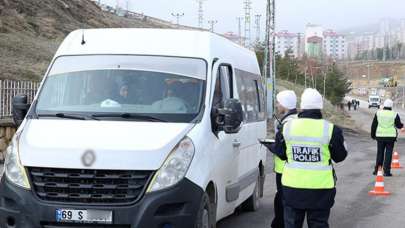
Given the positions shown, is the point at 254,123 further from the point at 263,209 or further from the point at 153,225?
the point at 153,225

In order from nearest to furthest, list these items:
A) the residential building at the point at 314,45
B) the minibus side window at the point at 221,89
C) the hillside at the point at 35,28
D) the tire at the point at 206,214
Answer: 1. the tire at the point at 206,214
2. the minibus side window at the point at 221,89
3. the hillside at the point at 35,28
4. the residential building at the point at 314,45

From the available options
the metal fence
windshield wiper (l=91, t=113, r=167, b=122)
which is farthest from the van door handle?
the metal fence

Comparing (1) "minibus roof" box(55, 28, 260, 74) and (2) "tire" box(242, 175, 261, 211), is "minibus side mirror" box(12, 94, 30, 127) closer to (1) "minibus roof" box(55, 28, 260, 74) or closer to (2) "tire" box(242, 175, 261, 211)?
(1) "minibus roof" box(55, 28, 260, 74)

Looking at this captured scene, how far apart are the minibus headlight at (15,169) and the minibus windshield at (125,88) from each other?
2.08ft

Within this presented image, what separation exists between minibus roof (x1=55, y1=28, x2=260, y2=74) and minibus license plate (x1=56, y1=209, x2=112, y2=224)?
204 cm

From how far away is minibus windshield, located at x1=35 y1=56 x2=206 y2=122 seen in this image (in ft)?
21.5

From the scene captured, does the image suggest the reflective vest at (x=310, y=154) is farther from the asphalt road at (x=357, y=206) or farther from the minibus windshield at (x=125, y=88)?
the asphalt road at (x=357, y=206)

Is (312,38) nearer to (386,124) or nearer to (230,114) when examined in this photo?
(386,124)

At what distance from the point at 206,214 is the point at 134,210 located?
3.08 feet

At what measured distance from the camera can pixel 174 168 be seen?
19.1 ft

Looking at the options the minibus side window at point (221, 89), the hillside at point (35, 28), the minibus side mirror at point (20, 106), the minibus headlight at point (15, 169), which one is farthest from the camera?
the hillside at point (35, 28)

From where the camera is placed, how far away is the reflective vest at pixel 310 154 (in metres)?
5.93

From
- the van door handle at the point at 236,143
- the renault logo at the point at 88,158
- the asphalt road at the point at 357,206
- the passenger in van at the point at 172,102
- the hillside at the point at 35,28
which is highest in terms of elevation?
the hillside at the point at 35,28

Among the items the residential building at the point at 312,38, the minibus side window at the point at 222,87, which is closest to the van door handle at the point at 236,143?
the minibus side window at the point at 222,87
